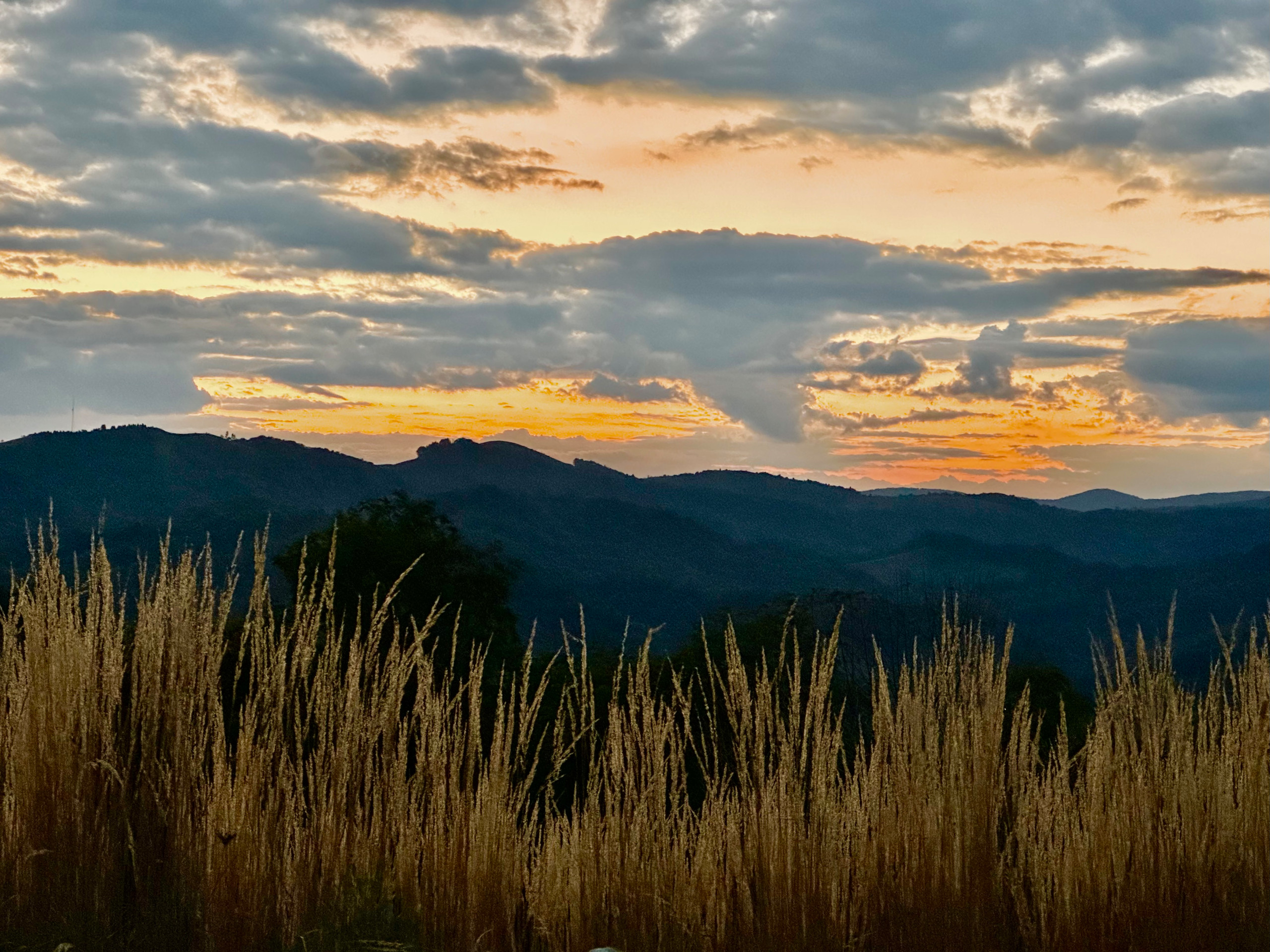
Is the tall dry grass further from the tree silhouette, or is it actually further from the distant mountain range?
the distant mountain range

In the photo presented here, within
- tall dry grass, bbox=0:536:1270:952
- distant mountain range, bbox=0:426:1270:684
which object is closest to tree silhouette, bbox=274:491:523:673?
tall dry grass, bbox=0:536:1270:952

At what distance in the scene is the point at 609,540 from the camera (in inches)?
6324

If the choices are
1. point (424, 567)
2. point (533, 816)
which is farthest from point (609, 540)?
point (533, 816)

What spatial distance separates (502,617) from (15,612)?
2605cm

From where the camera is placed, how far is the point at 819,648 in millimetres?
4000

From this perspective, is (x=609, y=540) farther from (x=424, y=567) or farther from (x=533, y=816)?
(x=533, y=816)

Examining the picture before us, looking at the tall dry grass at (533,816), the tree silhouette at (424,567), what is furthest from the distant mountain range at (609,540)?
the tall dry grass at (533,816)

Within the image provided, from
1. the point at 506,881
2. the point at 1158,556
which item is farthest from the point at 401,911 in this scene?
the point at 1158,556

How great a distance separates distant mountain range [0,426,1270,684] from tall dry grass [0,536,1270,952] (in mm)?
78371

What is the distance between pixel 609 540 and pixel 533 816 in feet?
515

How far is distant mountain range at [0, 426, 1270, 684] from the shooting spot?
341 ft

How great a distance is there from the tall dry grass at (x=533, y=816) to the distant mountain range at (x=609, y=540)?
7837cm

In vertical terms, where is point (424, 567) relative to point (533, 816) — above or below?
below

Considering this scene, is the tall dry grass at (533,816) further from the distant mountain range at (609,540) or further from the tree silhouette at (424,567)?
the distant mountain range at (609,540)
